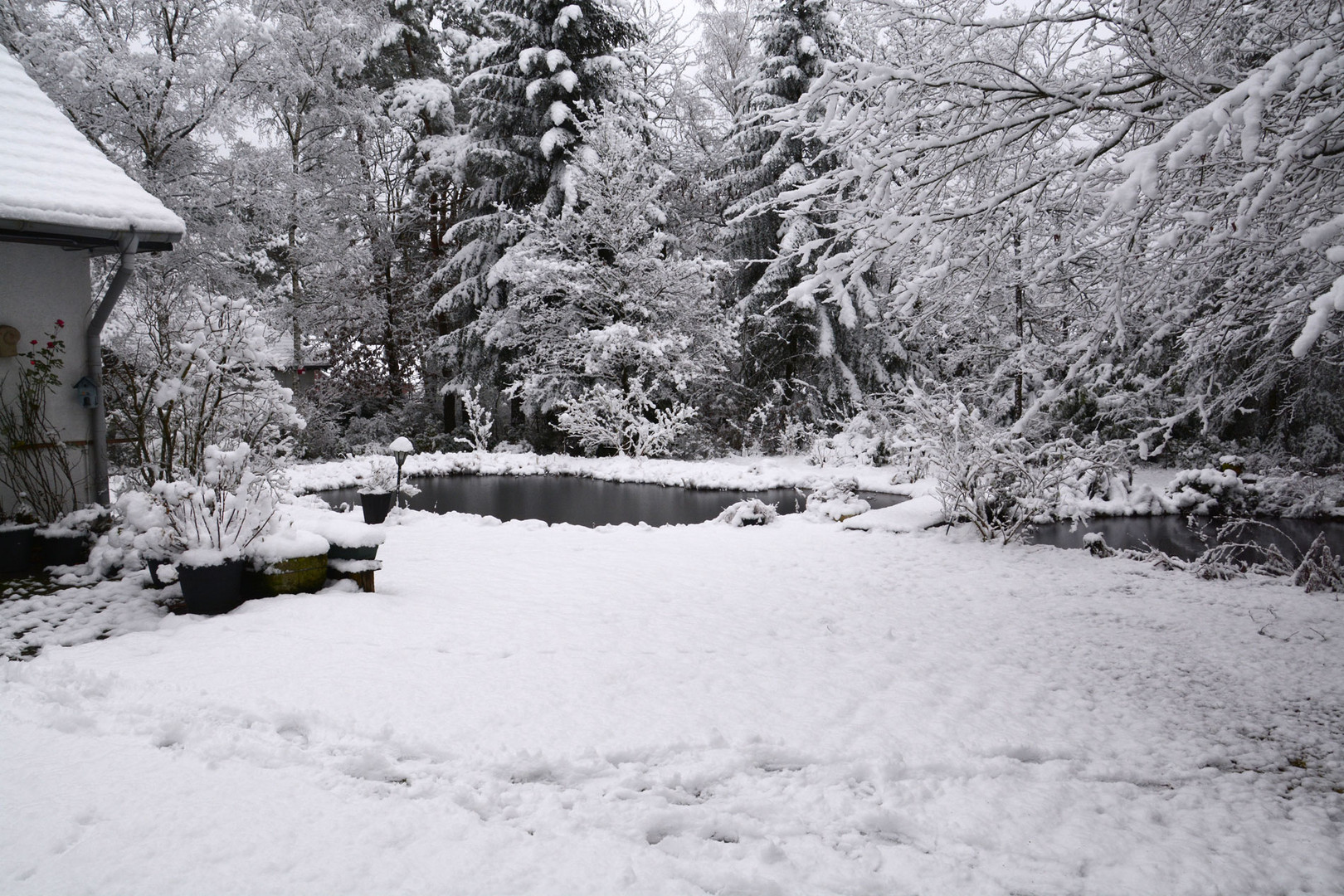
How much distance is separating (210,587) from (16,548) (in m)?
1.91

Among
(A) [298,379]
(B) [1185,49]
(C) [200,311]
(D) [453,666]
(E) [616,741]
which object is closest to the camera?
(E) [616,741]

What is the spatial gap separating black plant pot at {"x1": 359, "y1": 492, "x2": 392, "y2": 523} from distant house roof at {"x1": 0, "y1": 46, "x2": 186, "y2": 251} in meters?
3.13

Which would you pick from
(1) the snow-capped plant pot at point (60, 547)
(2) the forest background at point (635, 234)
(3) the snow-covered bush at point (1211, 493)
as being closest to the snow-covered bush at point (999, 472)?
(2) the forest background at point (635, 234)

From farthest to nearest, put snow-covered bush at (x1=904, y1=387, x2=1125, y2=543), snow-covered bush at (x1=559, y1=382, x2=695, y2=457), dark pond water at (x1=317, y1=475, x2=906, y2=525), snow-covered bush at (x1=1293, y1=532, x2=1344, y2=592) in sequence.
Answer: snow-covered bush at (x1=559, y1=382, x2=695, y2=457) → dark pond water at (x1=317, y1=475, x2=906, y2=525) → snow-covered bush at (x1=904, y1=387, x2=1125, y2=543) → snow-covered bush at (x1=1293, y1=532, x2=1344, y2=592)

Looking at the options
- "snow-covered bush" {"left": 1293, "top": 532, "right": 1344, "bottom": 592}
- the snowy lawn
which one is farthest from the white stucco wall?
"snow-covered bush" {"left": 1293, "top": 532, "right": 1344, "bottom": 592}

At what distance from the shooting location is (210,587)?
4.09 m

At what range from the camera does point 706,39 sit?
22.5 meters

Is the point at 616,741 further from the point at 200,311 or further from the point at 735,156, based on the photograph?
the point at 735,156

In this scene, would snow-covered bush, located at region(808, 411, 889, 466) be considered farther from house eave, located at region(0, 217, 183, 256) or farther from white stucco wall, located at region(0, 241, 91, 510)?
white stucco wall, located at region(0, 241, 91, 510)

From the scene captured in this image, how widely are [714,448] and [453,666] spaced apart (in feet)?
43.0

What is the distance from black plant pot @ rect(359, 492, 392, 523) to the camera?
8.02 meters

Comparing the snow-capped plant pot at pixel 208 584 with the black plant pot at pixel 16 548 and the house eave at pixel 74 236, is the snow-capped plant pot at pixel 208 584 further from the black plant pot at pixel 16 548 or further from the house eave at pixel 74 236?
the house eave at pixel 74 236

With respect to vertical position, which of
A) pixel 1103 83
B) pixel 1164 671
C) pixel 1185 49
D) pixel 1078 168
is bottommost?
pixel 1164 671

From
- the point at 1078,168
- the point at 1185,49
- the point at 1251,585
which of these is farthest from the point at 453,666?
the point at 1251,585
